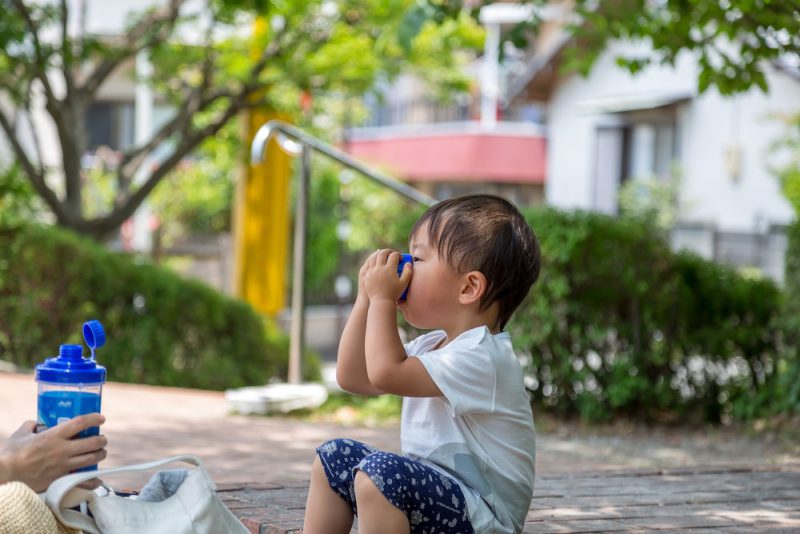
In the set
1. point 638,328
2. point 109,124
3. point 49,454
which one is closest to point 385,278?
point 49,454

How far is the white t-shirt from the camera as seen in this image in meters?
2.80

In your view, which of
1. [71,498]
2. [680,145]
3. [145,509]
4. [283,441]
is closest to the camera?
[71,498]

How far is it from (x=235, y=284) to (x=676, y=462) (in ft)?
21.8

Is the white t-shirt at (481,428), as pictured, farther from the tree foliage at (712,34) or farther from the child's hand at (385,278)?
the tree foliage at (712,34)

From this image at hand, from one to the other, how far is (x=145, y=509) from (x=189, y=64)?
9528 mm

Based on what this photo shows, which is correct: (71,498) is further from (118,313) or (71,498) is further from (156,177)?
(156,177)

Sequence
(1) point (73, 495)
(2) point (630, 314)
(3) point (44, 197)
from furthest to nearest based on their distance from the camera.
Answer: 1. (3) point (44, 197)
2. (2) point (630, 314)
3. (1) point (73, 495)

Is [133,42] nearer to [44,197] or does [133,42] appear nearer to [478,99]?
[44,197]

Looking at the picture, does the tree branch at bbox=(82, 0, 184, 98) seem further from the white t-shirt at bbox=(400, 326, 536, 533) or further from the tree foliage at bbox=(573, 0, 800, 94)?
the white t-shirt at bbox=(400, 326, 536, 533)

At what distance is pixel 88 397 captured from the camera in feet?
8.55

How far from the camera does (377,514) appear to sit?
2682 mm

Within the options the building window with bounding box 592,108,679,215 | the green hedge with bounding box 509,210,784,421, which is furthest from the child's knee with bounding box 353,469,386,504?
the building window with bounding box 592,108,679,215

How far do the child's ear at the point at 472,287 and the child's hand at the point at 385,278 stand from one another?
134mm

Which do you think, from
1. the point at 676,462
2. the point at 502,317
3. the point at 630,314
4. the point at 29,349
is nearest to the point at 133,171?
the point at 29,349
